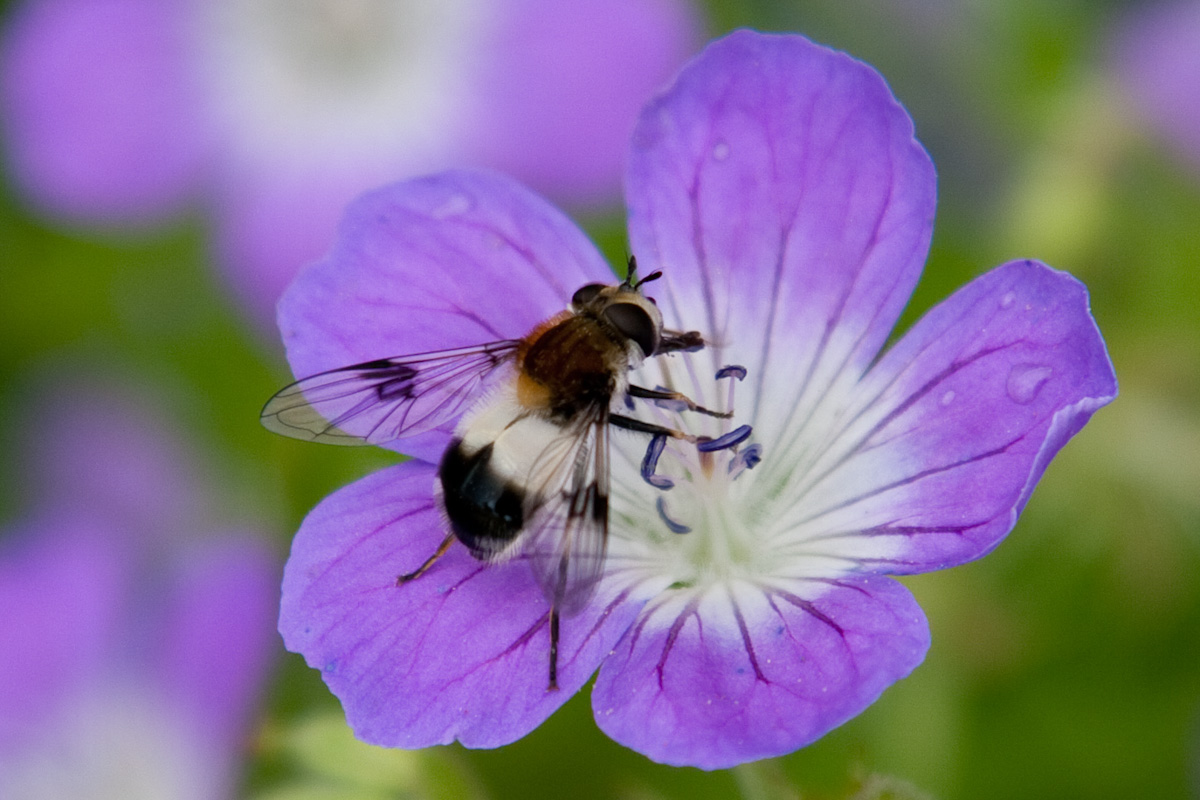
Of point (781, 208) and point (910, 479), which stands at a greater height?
point (781, 208)

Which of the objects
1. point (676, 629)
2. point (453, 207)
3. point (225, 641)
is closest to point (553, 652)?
point (676, 629)

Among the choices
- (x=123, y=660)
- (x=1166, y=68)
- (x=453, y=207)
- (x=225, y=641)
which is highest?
(x=453, y=207)

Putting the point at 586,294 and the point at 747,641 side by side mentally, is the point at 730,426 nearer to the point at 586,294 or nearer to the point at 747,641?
the point at 586,294

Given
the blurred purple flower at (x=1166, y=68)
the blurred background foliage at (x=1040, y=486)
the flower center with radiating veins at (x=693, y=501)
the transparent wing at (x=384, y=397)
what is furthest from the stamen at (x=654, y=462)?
the blurred purple flower at (x=1166, y=68)

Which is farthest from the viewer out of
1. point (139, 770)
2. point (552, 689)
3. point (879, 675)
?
point (139, 770)

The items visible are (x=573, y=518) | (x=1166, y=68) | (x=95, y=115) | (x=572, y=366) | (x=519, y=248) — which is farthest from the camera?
(x=95, y=115)

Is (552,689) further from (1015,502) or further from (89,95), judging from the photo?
(89,95)

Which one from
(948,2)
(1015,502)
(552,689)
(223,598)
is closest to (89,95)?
(223,598)

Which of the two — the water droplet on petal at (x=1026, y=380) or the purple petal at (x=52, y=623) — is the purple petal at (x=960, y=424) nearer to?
the water droplet on petal at (x=1026, y=380)
